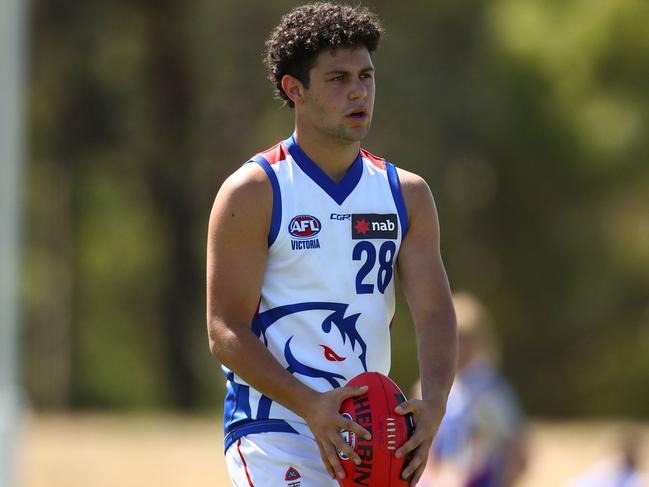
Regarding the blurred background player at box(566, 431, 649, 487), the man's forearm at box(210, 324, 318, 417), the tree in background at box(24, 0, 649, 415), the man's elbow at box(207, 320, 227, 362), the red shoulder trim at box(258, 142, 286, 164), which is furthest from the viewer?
the tree in background at box(24, 0, 649, 415)

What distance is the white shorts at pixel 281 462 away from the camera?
4211 mm

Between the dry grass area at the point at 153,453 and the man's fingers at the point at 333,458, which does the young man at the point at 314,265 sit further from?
the dry grass area at the point at 153,453

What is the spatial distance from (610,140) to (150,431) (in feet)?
27.4

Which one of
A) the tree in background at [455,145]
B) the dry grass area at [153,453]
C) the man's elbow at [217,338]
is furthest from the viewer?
the tree in background at [455,145]

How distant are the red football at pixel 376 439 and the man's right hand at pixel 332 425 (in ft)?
0.07

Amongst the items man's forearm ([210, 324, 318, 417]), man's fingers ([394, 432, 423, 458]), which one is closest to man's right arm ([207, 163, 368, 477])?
man's forearm ([210, 324, 318, 417])

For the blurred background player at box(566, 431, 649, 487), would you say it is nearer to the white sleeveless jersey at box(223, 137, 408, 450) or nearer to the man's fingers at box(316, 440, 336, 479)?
the white sleeveless jersey at box(223, 137, 408, 450)

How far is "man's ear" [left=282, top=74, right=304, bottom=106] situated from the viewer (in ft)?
14.5

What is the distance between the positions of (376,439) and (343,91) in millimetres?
1207

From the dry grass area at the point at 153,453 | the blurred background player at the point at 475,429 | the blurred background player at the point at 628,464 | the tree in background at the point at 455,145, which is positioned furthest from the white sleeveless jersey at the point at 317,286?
the tree in background at the point at 455,145

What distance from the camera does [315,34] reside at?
14.1 feet

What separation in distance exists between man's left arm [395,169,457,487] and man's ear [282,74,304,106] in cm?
47

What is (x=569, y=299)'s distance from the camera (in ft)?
66.9

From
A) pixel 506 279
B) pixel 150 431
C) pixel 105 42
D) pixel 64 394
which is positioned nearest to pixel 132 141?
pixel 105 42
